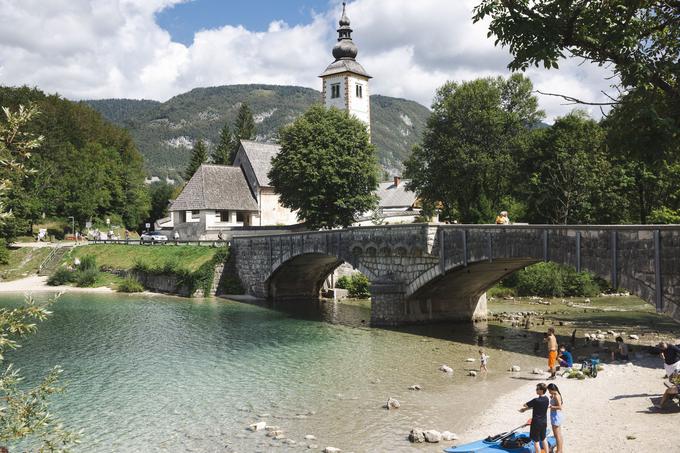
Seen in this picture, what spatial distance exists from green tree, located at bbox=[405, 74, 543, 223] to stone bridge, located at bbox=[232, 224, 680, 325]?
15.4 metres

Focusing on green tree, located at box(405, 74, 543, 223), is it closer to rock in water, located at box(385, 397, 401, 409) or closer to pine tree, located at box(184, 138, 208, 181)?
rock in water, located at box(385, 397, 401, 409)

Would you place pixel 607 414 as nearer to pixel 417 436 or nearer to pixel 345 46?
pixel 417 436

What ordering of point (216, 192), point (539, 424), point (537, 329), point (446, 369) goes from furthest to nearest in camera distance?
point (216, 192)
point (537, 329)
point (446, 369)
point (539, 424)

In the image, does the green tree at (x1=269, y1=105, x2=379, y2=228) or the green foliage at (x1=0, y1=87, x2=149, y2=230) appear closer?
the green tree at (x1=269, y1=105, x2=379, y2=228)

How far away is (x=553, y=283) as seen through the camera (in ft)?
162

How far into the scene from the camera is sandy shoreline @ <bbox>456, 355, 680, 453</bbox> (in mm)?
15000

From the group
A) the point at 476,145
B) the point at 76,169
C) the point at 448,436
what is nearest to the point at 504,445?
the point at 448,436

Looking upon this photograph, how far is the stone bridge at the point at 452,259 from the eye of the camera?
21.1 m

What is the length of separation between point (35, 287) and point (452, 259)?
44.7m

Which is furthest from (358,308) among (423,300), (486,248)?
(486,248)

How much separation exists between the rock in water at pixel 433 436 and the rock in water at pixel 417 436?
0.35 feet

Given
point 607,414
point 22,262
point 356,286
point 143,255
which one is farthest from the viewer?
point 22,262

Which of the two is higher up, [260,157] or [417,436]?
[260,157]

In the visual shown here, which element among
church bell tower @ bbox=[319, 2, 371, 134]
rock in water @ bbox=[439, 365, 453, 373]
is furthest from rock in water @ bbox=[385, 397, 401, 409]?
church bell tower @ bbox=[319, 2, 371, 134]
